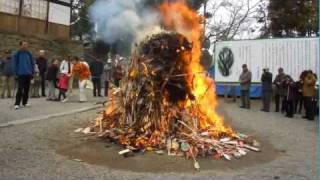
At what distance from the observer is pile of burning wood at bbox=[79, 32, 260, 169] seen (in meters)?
9.48

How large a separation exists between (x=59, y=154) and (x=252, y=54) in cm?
1627

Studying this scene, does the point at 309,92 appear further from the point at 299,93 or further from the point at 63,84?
the point at 63,84

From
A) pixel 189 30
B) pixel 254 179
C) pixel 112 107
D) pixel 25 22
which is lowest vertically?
pixel 254 179

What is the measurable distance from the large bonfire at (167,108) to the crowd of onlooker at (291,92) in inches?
269

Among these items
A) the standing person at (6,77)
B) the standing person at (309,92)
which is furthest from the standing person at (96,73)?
the standing person at (309,92)

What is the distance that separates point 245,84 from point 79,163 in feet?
39.3

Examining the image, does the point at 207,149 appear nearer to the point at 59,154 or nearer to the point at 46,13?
the point at 59,154

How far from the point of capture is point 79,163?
8391 millimetres

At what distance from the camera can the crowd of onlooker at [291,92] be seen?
1723 centimetres

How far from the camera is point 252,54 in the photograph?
23938mm

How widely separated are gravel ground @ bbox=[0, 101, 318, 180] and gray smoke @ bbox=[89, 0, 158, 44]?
88.7 inches

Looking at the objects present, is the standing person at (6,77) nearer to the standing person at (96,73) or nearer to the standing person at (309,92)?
the standing person at (96,73)

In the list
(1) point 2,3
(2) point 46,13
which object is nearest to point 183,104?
(1) point 2,3

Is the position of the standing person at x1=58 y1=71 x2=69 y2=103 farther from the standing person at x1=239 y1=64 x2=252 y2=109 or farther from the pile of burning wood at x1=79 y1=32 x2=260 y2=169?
the pile of burning wood at x1=79 y1=32 x2=260 y2=169
